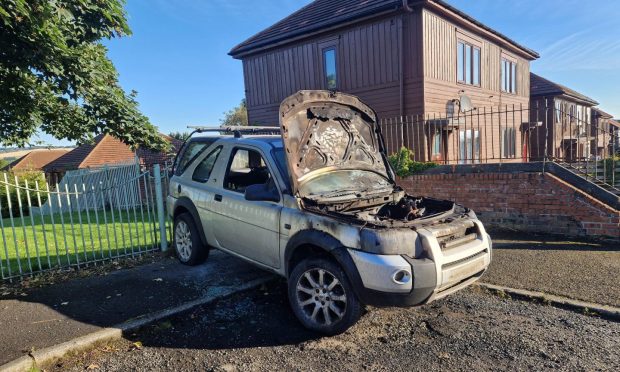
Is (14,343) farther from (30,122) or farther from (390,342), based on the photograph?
(30,122)

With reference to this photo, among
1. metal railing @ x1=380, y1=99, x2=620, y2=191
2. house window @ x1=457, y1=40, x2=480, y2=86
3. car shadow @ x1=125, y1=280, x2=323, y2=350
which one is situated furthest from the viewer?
house window @ x1=457, y1=40, x2=480, y2=86

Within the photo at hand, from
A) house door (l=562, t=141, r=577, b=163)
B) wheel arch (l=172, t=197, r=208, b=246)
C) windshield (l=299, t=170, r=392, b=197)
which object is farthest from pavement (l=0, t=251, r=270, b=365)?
house door (l=562, t=141, r=577, b=163)

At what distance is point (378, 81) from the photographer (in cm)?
1334

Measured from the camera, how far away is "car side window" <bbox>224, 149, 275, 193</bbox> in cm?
479

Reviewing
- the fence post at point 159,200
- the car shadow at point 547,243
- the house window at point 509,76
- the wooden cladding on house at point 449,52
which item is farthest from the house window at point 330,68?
the fence post at point 159,200

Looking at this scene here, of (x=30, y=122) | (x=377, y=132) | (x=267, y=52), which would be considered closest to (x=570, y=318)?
(x=377, y=132)

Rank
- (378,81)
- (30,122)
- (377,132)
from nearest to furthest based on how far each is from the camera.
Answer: (377,132), (30,122), (378,81)

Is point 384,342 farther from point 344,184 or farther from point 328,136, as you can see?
Answer: point 328,136

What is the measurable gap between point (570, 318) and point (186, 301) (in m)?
3.97

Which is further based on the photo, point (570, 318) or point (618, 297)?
point (618, 297)

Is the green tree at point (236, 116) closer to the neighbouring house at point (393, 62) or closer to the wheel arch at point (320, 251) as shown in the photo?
the neighbouring house at point (393, 62)

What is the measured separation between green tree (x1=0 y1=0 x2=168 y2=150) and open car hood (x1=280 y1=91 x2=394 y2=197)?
293cm

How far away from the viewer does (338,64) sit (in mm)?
14125

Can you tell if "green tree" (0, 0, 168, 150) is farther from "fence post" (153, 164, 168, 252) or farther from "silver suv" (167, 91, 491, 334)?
"silver suv" (167, 91, 491, 334)
